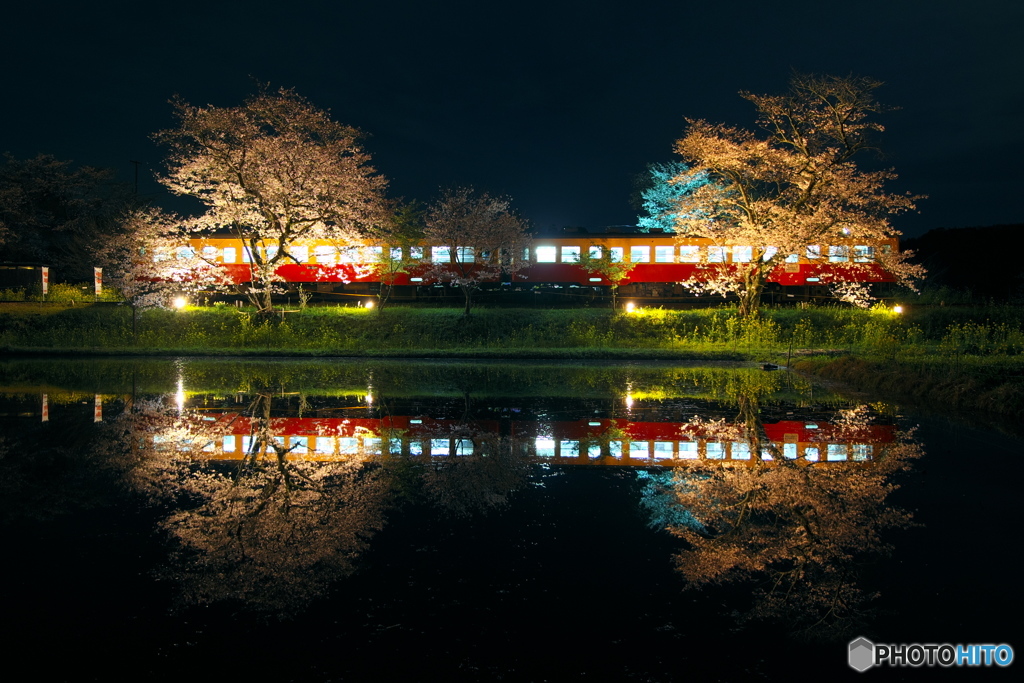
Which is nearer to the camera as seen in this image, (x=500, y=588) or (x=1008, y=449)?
(x=500, y=588)

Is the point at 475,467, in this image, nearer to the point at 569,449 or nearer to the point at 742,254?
the point at 569,449

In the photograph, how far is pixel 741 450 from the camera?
676 cm

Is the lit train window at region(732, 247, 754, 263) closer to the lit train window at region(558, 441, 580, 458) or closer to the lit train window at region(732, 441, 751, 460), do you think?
the lit train window at region(732, 441, 751, 460)

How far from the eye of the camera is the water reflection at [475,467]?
12.1 feet

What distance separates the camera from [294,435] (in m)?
7.34

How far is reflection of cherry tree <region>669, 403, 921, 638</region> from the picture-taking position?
11.0 feet

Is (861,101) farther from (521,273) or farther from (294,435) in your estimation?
(294,435)

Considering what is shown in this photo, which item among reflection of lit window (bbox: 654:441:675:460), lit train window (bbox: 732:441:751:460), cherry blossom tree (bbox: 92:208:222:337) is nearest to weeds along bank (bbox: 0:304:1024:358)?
cherry blossom tree (bbox: 92:208:222:337)

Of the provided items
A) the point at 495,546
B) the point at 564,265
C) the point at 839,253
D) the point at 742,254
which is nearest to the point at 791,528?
the point at 495,546

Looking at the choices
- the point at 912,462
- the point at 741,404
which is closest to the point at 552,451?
the point at 912,462

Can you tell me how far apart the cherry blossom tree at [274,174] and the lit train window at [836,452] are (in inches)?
743

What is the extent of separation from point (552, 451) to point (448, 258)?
23.0m

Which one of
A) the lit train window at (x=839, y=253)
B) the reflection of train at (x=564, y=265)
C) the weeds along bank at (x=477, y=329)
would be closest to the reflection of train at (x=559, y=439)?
the weeds along bank at (x=477, y=329)

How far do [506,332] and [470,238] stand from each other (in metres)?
5.89
